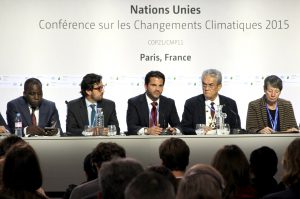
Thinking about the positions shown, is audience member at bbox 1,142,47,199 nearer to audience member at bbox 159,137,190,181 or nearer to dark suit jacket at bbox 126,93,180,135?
audience member at bbox 159,137,190,181

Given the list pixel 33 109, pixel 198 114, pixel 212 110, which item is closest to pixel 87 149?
pixel 33 109

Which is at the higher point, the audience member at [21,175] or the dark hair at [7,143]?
the dark hair at [7,143]

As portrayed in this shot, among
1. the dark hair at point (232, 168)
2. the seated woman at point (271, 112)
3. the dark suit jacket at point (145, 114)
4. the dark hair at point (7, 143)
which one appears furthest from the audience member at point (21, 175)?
the seated woman at point (271, 112)

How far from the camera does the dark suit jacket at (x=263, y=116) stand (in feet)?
27.0

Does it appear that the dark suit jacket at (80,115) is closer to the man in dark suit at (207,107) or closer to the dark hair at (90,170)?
the man in dark suit at (207,107)

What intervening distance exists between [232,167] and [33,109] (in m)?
4.18

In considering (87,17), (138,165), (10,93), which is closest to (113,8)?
(87,17)

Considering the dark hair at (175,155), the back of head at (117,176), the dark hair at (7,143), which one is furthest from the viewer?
the dark hair at (7,143)

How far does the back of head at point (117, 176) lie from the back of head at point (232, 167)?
0.98 m

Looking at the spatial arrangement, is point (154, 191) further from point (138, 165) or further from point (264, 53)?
point (264, 53)

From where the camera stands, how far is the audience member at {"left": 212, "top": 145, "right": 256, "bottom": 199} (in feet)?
14.5

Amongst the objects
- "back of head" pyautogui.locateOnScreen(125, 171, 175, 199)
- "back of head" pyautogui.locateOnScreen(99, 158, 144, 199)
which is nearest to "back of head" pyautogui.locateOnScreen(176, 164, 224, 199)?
"back of head" pyautogui.locateOnScreen(125, 171, 175, 199)

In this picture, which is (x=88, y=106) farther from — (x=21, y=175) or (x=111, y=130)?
(x=21, y=175)

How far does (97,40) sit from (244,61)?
1.99 metres
